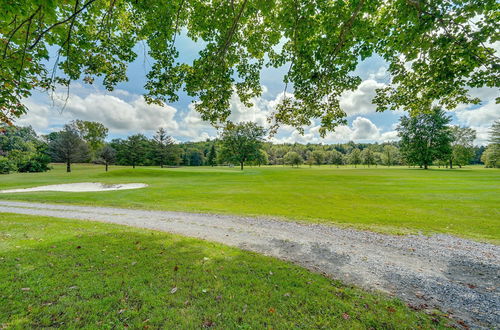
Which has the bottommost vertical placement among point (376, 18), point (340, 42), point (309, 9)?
point (340, 42)

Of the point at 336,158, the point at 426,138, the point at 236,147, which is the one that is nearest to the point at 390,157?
the point at 336,158

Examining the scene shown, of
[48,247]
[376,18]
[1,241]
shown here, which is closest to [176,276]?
[48,247]

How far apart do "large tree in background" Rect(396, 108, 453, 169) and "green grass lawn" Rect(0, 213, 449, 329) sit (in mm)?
58398

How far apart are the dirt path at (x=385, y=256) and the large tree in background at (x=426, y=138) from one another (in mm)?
53896

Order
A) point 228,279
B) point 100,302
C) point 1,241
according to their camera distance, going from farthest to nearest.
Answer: point 1,241 → point 228,279 → point 100,302

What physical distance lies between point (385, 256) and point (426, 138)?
59205mm

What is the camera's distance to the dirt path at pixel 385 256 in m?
3.79

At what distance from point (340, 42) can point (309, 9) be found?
129 cm

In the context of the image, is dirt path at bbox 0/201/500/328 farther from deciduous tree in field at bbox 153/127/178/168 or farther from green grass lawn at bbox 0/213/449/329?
deciduous tree in field at bbox 153/127/178/168

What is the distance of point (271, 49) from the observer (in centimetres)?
769

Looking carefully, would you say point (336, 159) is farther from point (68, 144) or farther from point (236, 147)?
point (68, 144)

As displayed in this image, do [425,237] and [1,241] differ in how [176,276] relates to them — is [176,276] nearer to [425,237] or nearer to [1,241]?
[1,241]

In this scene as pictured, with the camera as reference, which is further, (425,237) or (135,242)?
(425,237)

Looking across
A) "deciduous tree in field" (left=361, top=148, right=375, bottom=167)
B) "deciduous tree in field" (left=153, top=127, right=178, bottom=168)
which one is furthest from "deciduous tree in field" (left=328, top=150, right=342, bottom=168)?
"deciduous tree in field" (left=153, top=127, right=178, bottom=168)
